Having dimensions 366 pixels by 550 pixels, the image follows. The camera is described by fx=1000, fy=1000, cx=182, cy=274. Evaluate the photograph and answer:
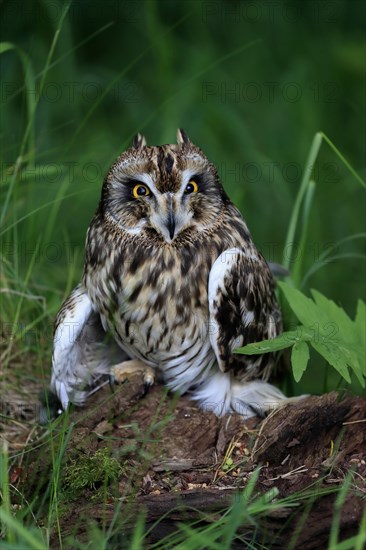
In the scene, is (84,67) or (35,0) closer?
(35,0)

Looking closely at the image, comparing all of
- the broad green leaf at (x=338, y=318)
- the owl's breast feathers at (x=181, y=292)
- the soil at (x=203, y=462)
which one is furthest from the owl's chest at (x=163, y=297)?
the broad green leaf at (x=338, y=318)

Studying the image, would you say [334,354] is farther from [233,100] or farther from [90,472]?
[233,100]

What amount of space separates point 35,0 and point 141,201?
302 cm

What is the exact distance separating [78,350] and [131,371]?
0.86 feet

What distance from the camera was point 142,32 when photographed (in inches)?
313

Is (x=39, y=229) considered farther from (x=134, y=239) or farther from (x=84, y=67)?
(x=84, y=67)

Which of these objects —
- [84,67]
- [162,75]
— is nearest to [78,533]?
[162,75]

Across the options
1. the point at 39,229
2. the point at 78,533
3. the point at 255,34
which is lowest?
the point at 78,533

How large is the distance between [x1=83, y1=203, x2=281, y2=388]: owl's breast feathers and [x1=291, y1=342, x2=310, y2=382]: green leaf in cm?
41

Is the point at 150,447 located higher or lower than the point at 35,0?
lower

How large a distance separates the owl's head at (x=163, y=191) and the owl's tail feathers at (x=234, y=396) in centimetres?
71

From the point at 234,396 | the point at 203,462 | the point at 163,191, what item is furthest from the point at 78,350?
the point at 163,191

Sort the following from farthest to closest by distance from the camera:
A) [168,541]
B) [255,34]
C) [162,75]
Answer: [255,34] → [162,75] → [168,541]

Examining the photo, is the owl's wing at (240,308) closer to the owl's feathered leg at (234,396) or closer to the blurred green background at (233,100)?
the owl's feathered leg at (234,396)
